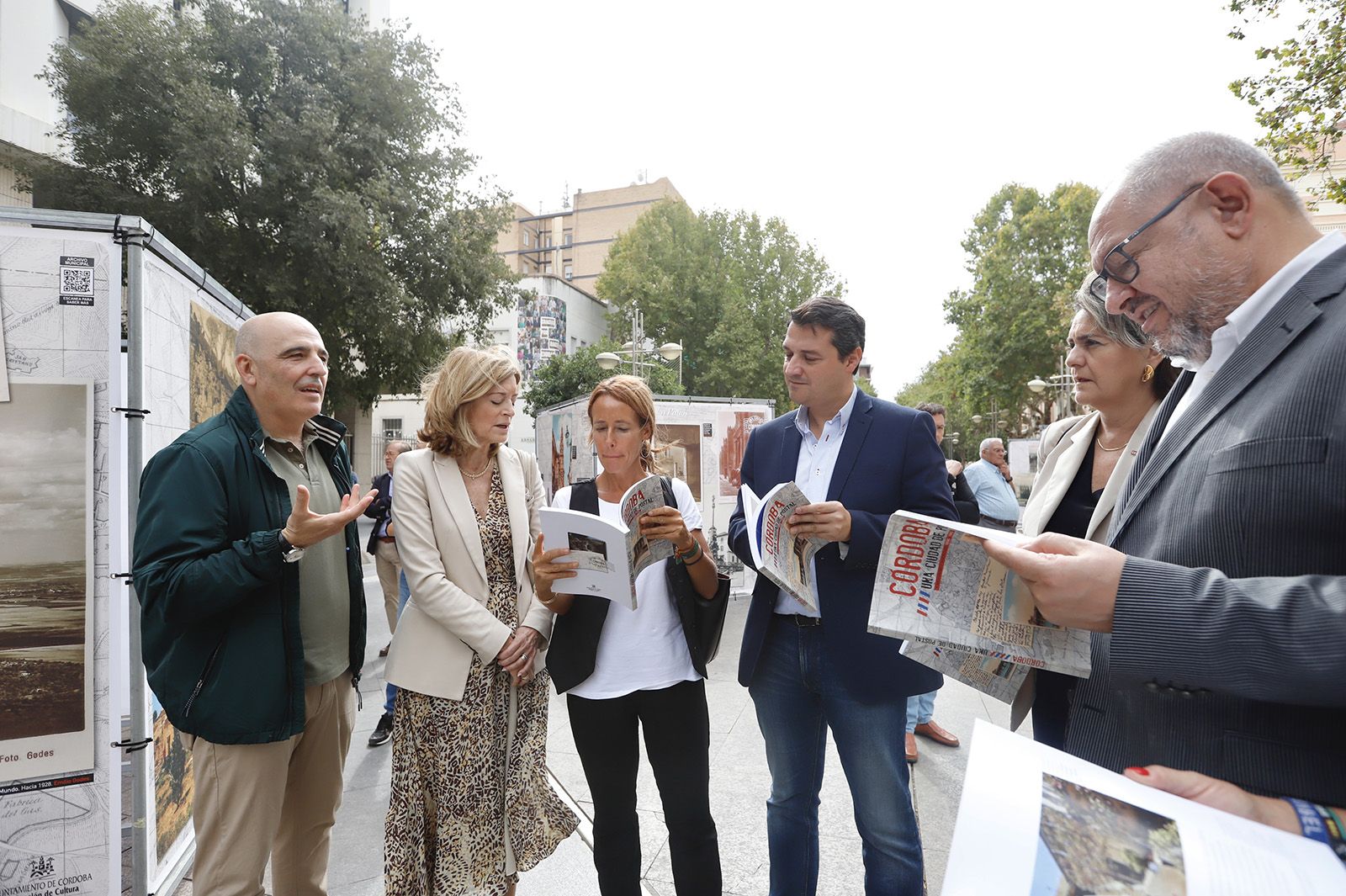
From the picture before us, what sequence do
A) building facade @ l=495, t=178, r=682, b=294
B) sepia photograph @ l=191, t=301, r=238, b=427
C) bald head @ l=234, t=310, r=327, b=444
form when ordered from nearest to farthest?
bald head @ l=234, t=310, r=327, b=444 → sepia photograph @ l=191, t=301, r=238, b=427 → building facade @ l=495, t=178, r=682, b=294

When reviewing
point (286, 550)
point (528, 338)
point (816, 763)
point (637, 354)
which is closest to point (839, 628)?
point (816, 763)

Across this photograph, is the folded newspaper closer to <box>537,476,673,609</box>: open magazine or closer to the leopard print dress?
<box>537,476,673,609</box>: open magazine

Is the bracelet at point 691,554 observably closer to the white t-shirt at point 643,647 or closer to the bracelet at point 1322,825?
the white t-shirt at point 643,647

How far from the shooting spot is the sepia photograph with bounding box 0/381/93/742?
2275mm

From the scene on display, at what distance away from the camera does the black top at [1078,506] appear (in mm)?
2070

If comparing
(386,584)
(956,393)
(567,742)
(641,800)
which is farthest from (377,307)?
(956,393)

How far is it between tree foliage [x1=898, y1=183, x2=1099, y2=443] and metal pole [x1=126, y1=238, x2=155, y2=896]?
27.4 m

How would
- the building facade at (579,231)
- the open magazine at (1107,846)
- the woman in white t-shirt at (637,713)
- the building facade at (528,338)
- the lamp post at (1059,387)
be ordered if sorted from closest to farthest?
1. the open magazine at (1107,846)
2. the woman in white t-shirt at (637,713)
3. the lamp post at (1059,387)
4. the building facade at (528,338)
5. the building facade at (579,231)

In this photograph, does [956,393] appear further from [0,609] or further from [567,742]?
[0,609]

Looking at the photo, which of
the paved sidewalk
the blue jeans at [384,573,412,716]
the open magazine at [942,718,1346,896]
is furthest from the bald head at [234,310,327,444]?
the open magazine at [942,718,1346,896]

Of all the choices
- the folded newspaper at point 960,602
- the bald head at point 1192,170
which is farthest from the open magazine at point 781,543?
the bald head at point 1192,170

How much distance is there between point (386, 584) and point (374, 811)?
2230 millimetres

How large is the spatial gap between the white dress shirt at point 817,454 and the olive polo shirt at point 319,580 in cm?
161

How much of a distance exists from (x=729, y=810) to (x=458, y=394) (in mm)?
2562
